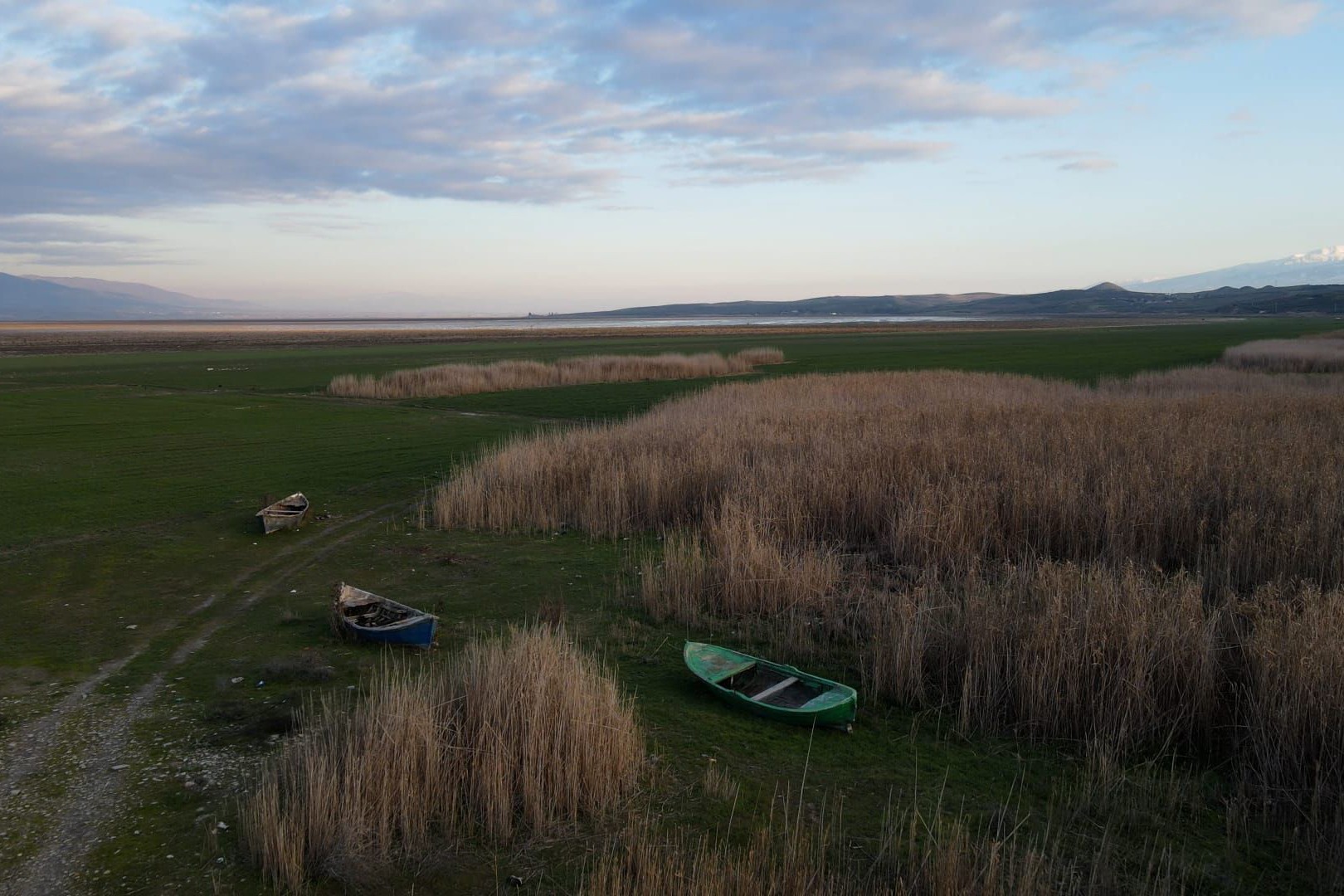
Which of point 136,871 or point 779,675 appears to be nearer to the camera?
point 136,871

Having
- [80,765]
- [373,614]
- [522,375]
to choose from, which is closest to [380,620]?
[373,614]

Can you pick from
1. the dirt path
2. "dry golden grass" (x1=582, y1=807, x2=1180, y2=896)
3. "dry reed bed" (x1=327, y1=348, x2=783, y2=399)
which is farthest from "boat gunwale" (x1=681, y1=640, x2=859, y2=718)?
"dry reed bed" (x1=327, y1=348, x2=783, y2=399)

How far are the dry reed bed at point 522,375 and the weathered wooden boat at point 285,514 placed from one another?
23280 mm

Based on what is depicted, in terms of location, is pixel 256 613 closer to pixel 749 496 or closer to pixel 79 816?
pixel 79 816

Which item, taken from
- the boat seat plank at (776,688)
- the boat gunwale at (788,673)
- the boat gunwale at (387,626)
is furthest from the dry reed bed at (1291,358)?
the boat gunwale at (387,626)

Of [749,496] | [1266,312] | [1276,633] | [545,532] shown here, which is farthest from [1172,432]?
[1266,312]

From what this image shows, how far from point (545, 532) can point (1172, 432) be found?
11880 millimetres

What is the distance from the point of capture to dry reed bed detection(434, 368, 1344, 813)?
285 inches

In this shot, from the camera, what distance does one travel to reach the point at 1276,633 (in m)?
7.18

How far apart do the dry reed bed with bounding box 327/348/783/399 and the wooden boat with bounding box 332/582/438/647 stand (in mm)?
28999

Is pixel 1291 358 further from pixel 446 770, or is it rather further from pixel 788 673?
pixel 446 770

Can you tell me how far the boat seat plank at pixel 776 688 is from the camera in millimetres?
7766

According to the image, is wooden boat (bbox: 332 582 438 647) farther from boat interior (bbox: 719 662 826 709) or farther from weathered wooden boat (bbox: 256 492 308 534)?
weathered wooden boat (bbox: 256 492 308 534)

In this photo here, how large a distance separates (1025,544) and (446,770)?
29.9 feet
